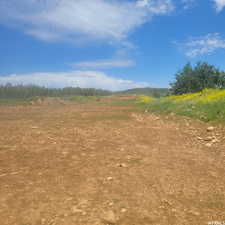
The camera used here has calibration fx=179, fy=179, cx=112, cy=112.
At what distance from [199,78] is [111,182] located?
32.0 m

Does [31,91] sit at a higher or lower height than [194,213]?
higher

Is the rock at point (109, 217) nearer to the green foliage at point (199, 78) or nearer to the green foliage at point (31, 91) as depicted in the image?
the green foliage at point (199, 78)

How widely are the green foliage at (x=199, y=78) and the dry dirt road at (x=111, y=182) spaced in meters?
28.6

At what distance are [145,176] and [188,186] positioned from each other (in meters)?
0.62

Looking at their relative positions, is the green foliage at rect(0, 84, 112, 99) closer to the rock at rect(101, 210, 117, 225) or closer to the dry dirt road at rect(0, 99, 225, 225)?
the dry dirt road at rect(0, 99, 225, 225)

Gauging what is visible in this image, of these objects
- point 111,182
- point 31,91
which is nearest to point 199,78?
point 111,182

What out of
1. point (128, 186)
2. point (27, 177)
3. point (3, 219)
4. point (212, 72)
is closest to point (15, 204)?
point (3, 219)

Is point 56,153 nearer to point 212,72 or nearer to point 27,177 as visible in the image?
point 27,177

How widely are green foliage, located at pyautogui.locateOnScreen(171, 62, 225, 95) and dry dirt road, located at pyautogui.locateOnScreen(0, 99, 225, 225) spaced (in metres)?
28.6

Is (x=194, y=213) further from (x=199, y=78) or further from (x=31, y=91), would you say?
(x=31, y=91)

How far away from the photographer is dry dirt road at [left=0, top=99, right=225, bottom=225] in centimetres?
189

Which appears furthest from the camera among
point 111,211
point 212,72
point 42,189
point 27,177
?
point 212,72

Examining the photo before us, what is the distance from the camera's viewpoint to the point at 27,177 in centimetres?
275

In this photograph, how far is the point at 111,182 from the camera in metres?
2.60
